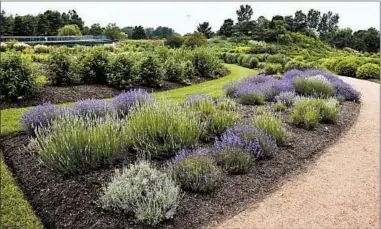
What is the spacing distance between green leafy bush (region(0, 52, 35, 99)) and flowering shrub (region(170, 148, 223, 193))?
492cm

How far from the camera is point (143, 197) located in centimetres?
360

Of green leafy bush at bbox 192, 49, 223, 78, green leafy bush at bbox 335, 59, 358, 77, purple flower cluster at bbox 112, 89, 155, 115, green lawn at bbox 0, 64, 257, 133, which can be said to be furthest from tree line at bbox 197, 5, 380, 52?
purple flower cluster at bbox 112, 89, 155, 115

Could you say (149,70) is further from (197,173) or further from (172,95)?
(197,173)

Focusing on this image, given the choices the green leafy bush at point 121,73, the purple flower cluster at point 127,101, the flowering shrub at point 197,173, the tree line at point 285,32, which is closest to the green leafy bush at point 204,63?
the green leafy bush at point 121,73

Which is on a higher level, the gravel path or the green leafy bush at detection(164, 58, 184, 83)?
the green leafy bush at detection(164, 58, 184, 83)

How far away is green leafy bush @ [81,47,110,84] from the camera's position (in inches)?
388

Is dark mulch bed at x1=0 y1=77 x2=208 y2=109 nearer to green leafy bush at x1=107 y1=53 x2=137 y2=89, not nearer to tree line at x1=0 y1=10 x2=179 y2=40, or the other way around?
green leafy bush at x1=107 y1=53 x2=137 y2=89

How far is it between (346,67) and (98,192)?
1821 cm

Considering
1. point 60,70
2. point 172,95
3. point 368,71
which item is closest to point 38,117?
point 60,70

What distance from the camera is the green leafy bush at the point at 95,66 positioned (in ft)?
32.3

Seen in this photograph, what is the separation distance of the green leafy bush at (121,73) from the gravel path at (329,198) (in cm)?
564

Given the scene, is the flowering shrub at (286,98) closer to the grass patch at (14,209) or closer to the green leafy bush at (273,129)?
Answer: the green leafy bush at (273,129)

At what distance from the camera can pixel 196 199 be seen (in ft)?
13.2

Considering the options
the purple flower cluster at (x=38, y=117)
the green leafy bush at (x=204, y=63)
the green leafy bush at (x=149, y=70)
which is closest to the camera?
the purple flower cluster at (x=38, y=117)
